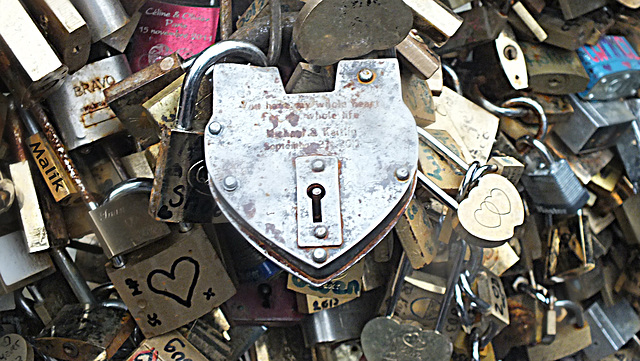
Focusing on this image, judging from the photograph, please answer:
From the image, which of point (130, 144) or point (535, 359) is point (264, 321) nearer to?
point (130, 144)

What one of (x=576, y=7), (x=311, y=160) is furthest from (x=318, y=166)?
(x=576, y=7)

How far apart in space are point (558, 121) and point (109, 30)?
4.14ft

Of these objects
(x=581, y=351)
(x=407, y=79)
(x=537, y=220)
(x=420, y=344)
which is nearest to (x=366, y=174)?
(x=407, y=79)

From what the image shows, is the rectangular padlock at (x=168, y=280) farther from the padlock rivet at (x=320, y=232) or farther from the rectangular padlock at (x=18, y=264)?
the padlock rivet at (x=320, y=232)

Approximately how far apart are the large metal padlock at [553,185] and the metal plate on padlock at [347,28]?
2.58 ft

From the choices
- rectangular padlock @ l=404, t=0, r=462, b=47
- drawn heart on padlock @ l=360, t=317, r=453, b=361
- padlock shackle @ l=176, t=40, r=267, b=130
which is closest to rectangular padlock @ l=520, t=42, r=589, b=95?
rectangular padlock @ l=404, t=0, r=462, b=47

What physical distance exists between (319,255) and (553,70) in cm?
117

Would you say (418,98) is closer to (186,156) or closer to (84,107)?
(186,156)

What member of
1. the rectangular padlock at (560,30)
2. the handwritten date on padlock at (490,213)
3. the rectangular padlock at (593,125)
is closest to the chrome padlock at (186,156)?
the handwritten date on padlock at (490,213)

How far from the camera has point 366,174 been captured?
3.16 feet

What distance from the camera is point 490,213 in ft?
3.67

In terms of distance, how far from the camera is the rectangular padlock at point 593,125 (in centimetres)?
186

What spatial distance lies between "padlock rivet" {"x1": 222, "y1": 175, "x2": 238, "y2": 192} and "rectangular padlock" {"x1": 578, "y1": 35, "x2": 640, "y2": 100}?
4.29 ft

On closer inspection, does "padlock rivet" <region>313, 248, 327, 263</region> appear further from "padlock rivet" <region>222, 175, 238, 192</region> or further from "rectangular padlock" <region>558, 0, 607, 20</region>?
"rectangular padlock" <region>558, 0, 607, 20</region>
